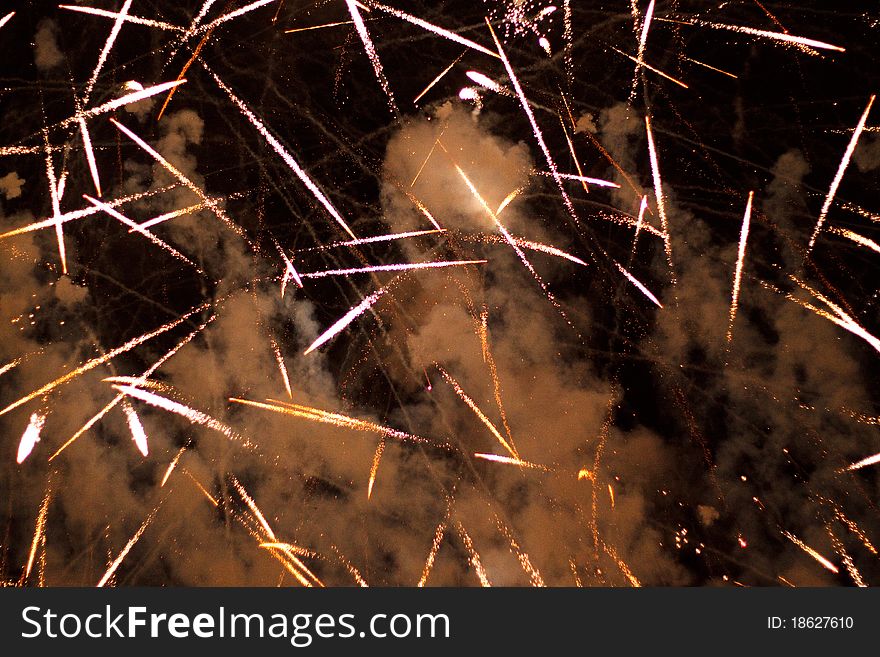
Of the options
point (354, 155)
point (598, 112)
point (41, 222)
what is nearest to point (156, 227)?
point (41, 222)

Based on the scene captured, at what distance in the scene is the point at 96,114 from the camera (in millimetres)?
1318

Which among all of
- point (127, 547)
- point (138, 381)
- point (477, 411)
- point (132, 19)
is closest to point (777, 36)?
point (477, 411)

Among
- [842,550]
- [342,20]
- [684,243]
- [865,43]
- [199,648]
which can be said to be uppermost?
[342,20]

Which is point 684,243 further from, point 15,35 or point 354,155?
point 15,35

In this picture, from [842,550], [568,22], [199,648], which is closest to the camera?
[199,648]

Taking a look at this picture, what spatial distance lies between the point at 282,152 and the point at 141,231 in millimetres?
388

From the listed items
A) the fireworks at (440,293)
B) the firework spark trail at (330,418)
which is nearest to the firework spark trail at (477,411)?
the fireworks at (440,293)

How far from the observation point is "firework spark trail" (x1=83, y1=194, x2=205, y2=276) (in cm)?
129

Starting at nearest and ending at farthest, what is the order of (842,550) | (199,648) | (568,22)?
(199,648) → (842,550) → (568,22)

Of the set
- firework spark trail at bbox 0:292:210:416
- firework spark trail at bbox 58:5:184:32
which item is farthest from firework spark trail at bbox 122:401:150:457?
firework spark trail at bbox 58:5:184:32

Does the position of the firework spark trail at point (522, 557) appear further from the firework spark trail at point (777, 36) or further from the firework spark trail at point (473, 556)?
the firework spark trail at point (777, 36)

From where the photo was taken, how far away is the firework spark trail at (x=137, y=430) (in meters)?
1.25

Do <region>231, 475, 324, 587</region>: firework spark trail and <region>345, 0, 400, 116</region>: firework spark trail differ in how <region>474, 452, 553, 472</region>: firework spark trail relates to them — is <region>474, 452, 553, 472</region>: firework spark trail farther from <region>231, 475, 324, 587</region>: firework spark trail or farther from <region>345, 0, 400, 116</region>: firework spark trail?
<region>345, 0, 400, 116</region>: firework spark trail

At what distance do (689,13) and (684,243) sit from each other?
54cm
